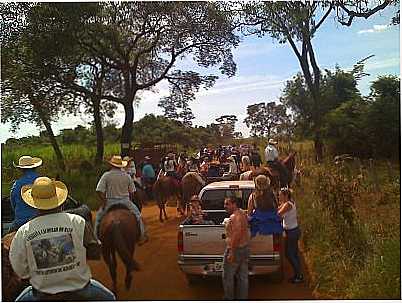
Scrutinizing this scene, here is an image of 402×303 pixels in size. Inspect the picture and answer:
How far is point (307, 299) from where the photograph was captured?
5.13m

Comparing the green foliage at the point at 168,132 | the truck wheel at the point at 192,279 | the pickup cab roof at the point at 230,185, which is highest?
the green foliage at the point at 168,132

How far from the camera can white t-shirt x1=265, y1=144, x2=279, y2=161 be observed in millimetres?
5512

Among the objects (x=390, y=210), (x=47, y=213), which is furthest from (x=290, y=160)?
(x=47, y=213)

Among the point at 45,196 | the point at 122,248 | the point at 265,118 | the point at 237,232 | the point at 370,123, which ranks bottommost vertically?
the point at 122,248

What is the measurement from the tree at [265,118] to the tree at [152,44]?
1.35 feet

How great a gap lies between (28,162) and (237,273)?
2126 millimetres

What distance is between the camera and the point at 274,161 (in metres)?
5.45

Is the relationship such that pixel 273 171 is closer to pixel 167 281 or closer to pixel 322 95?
pixel 322 95

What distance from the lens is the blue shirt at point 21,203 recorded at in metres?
5.12

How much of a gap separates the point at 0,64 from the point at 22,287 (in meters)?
2.03

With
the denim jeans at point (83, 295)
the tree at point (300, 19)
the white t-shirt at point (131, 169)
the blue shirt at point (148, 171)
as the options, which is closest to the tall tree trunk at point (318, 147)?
the tree at point (300, 19)

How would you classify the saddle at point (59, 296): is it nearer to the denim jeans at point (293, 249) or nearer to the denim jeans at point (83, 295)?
the denim jeans at point (83, 295)

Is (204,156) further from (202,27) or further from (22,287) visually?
(22,287)

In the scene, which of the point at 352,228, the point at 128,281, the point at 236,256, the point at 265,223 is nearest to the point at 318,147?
the point at 352,228
